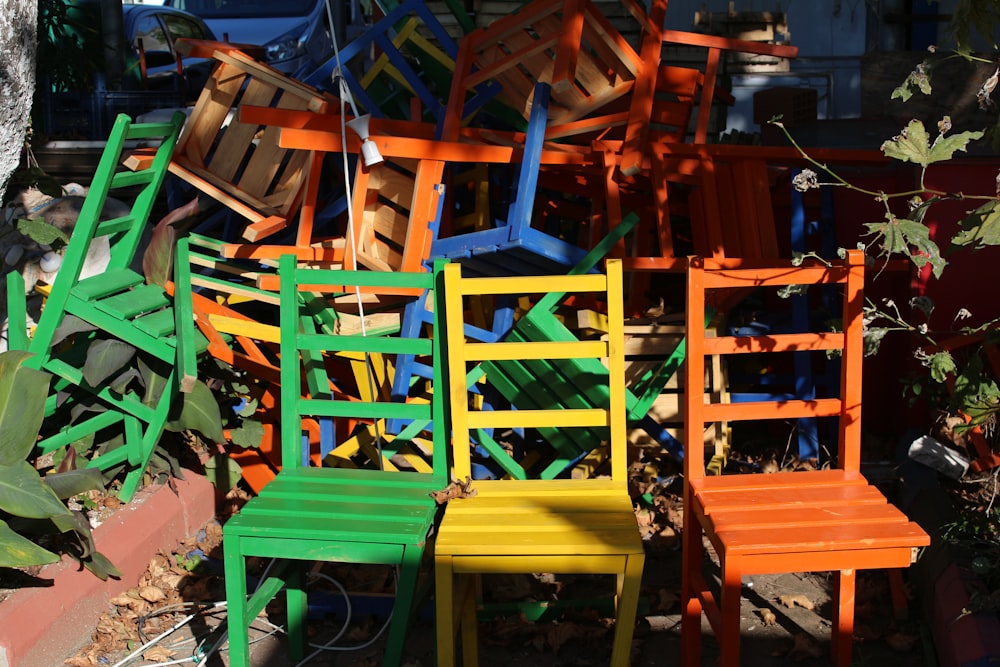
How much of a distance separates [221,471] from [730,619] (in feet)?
8.20

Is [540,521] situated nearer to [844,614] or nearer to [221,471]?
[844,614]

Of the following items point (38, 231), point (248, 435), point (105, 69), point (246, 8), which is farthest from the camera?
→ point (246, 8)

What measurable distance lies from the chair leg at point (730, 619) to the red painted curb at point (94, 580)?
213 cm

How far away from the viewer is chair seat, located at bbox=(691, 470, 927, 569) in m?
2.85

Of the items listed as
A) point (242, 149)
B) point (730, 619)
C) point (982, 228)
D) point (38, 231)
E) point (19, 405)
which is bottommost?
point (730, 619)

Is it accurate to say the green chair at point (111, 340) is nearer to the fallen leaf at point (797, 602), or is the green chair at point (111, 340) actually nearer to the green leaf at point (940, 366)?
the fallen leaf at point (797, 602)

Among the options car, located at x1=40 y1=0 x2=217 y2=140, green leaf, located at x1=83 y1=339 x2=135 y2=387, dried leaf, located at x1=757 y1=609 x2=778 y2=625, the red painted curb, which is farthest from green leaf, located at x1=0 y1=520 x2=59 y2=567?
car, located at x1=40 y1=0 x2=217 y2=140

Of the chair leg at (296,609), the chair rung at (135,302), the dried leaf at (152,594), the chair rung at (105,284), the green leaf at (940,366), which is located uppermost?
the chair rung at (105,284)

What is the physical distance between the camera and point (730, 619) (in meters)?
2.93

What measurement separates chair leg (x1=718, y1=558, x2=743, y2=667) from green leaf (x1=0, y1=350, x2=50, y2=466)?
2.18 meters

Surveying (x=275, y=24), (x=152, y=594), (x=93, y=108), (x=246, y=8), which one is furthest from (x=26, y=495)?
(x=246, y=8)

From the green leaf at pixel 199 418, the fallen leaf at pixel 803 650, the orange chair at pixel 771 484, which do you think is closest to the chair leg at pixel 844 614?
the orange chair at pixel 771 484

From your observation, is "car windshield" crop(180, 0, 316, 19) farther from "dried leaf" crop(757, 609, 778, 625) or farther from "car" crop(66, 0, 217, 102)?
"dried leaf" crop(757, 609, 778, 625)

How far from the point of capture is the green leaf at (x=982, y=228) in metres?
2.52
